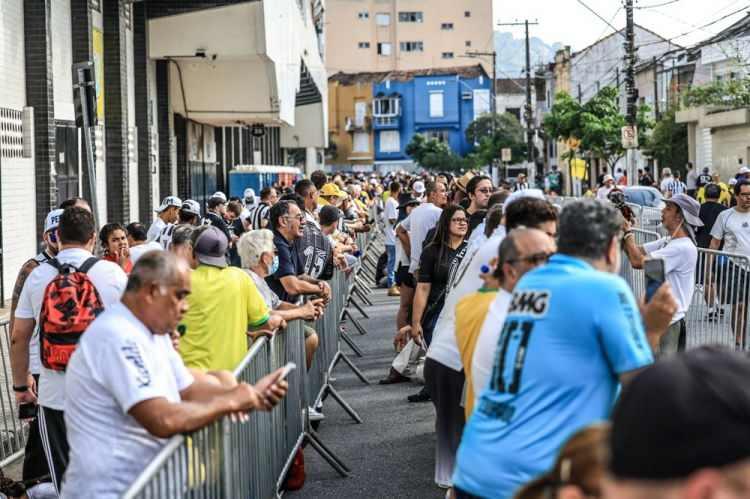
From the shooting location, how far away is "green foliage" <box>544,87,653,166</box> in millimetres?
54875

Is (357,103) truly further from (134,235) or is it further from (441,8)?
(134,235)

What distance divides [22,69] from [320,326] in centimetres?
946

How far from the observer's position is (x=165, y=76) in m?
29.4

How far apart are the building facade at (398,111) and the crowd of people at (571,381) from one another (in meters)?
108

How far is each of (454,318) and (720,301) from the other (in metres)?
6.34

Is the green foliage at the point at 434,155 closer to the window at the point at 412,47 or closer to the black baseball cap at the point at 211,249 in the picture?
the window at the point at 412,47

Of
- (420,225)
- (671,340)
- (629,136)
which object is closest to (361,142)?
(629,136)

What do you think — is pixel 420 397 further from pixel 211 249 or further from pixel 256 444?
pixel 256 444

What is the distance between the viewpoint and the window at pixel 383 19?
131375 mm

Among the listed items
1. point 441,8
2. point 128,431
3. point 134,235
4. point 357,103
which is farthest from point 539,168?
A: point 128,431

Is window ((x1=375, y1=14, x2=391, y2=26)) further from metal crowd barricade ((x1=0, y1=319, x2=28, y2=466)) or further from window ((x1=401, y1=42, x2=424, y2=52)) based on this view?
metal crowd barricade ((x1=0, y1=319, x2=28, y2=466))

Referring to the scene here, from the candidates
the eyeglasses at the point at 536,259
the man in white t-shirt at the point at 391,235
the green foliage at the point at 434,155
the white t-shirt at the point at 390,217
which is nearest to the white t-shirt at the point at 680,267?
the eyeglasses at the point at 536,259

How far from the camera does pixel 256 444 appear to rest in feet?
22.9

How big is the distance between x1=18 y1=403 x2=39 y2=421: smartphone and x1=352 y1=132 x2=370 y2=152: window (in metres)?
112
